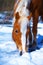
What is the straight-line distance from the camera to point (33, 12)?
258 cm

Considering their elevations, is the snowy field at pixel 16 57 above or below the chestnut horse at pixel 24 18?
below

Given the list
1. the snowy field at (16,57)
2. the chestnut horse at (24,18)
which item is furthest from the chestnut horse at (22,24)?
the snowy field at (16,57)

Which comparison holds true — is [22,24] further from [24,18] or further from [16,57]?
[16,57]

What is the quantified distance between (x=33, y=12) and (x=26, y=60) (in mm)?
614

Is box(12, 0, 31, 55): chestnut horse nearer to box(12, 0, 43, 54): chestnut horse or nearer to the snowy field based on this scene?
box(12, 0, 43, 54): chestnut horse

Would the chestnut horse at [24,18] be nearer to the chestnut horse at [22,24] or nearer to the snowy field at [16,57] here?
the chestnut horse at [22,24]

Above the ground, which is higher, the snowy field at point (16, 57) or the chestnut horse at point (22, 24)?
the chestnut horse at point (22, 24)

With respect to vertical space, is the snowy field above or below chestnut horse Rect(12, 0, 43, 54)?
below

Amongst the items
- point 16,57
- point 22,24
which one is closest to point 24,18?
point 22,24

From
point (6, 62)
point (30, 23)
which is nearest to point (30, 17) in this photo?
point (30, 23)

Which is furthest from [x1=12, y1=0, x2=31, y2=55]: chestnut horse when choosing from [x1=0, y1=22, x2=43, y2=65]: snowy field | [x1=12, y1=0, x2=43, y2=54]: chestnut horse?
[x1=0, y1=22, x2=43, y2=65]: snowy field

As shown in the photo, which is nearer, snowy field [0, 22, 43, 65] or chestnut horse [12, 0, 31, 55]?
snowy field [0, 22, 43, 65]

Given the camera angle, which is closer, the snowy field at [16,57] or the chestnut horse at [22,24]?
the snowy field at [16,57]

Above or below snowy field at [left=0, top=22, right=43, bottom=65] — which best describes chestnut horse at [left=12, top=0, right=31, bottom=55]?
above
